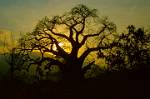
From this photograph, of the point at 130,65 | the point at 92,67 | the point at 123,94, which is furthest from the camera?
the point at 92,67

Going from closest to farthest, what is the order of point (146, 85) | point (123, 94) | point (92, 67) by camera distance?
point (123, 94) < point (146, 85) < point (92, 67)

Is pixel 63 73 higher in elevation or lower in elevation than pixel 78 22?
lower

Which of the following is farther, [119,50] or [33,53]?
[33,53]

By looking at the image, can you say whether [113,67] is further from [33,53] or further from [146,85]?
[146,85]

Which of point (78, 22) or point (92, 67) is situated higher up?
point (78, 22)

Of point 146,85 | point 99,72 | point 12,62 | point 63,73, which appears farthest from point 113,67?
point 146,85

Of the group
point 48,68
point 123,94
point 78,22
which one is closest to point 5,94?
point 123,94

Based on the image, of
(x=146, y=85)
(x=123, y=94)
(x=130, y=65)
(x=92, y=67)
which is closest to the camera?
(x=123, y=94)

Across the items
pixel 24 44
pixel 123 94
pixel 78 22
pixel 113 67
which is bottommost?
pixel 123 94

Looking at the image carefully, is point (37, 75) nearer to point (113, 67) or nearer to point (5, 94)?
point (113, 67)

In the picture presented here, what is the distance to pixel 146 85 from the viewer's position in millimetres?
18188

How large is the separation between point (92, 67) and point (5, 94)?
1372 centimetres

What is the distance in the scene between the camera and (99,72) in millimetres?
30625

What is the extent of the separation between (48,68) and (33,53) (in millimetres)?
2460
